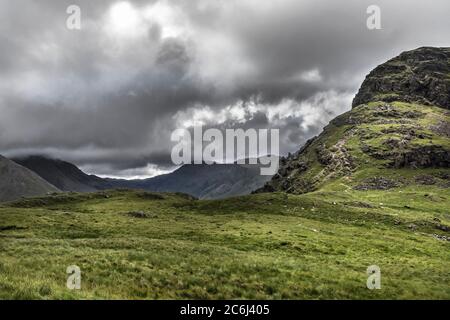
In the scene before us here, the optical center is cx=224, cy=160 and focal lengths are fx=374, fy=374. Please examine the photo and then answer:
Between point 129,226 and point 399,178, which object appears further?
point 399,178

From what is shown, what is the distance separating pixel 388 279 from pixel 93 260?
2402 cm

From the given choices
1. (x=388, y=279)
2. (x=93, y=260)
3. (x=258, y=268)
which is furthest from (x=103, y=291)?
(x=388, y=279)

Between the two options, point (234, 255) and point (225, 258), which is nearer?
point (225, 258)

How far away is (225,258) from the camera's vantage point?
34.0 m

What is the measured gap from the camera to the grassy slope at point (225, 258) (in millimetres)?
24453

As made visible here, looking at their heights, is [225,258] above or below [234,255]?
above

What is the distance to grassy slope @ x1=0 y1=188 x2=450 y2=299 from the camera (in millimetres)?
24453

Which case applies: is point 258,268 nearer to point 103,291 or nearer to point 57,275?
point 103,291

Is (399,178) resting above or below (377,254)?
above

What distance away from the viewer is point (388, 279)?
98.7 feet

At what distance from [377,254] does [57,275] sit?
128ft
